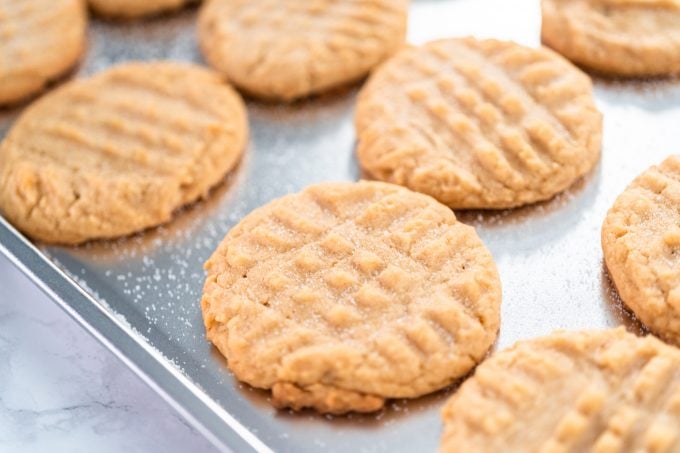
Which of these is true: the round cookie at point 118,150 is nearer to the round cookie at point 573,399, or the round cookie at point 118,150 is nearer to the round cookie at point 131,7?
the round cookie at point 131,7

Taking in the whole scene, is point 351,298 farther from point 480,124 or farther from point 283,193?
point 480,124

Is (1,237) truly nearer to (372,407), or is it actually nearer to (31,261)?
(31,261)

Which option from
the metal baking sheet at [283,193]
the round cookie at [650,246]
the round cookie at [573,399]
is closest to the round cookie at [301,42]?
the metal baking sheet at [283,193]

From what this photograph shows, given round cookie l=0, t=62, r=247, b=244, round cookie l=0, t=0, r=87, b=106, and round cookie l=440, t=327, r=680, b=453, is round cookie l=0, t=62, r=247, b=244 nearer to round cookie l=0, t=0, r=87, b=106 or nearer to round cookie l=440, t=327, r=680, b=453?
round cookie l=0, t=0, r=87, b=106

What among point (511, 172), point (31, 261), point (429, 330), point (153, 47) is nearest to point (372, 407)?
point (429, 330)

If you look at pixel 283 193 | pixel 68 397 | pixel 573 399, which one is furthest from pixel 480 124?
pixel 68 397
